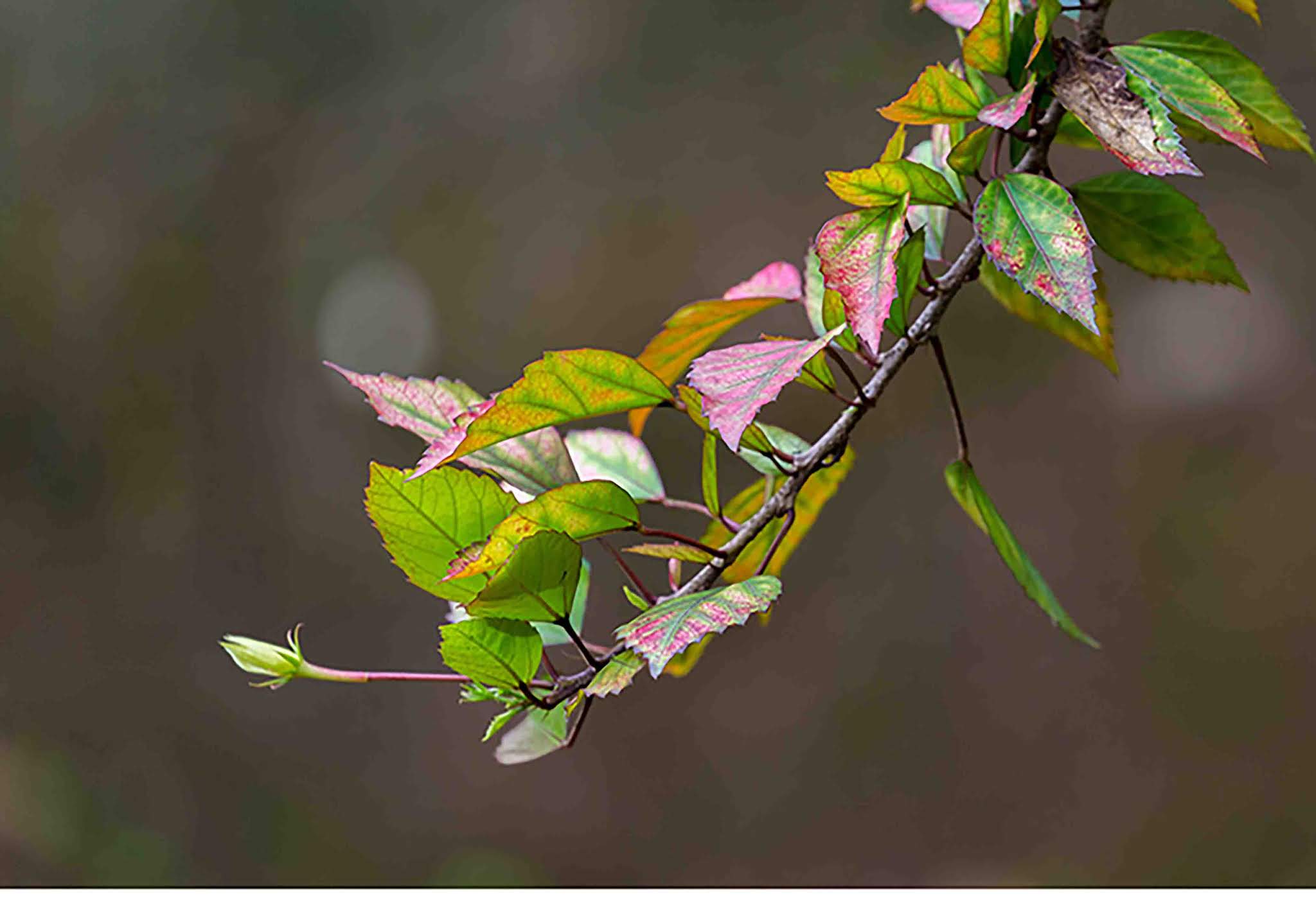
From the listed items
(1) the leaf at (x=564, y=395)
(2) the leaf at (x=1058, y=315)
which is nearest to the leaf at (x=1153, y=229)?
(2) the leaf at (x=1058, y=315)

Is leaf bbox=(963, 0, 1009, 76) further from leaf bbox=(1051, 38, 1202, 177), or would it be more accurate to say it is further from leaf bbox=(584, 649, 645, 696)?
leaf bbox=(584, 649, 645, 696)

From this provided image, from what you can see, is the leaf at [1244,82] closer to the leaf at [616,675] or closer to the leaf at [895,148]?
the leaf at [895,148]

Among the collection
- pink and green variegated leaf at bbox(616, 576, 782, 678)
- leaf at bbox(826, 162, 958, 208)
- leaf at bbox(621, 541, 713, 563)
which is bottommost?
leaf at bbox(621, 541, 713, 563)

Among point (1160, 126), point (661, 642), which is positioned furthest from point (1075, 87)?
point (661, 642)

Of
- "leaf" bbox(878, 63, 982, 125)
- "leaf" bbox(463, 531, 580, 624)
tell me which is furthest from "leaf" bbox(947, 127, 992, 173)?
"leaf" bbox(463, 531, 580, 624)

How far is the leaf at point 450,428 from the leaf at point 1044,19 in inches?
4.5

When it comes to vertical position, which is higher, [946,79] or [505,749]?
[946,79]

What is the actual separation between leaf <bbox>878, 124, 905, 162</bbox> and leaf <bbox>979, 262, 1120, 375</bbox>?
53 millimetres

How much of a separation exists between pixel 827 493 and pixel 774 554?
22 millimetres

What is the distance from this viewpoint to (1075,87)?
0.19 metres

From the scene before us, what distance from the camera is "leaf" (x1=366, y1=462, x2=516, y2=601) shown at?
0.61 ft

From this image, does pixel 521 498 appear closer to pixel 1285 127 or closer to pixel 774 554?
pixel 774 554

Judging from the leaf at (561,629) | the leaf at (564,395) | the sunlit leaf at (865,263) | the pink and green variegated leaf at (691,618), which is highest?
the sunlit leaf at (865,263)

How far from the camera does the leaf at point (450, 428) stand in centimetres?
20
